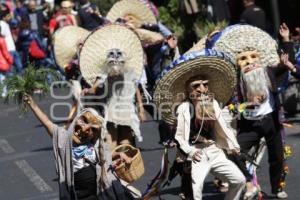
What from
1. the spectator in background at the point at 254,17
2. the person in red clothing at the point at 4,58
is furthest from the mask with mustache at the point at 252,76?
the person in red clothing at the point at 4,58

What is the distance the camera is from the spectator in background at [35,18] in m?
23.7

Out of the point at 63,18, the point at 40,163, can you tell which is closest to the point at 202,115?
the point at 40,163

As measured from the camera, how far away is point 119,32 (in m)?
14.5

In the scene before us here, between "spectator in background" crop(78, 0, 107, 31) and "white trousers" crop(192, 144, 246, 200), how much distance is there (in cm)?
779

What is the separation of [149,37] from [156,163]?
3415 mm

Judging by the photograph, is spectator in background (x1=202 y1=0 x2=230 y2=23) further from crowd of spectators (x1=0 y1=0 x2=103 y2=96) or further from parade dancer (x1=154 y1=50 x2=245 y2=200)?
parade dancer (x1=154 y1=50 x2=245 y2=200)

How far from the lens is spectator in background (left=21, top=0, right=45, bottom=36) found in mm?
23734

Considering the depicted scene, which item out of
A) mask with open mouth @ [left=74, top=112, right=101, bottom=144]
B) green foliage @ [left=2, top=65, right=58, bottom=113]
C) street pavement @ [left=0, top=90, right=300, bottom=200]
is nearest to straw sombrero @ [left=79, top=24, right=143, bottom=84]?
street pavement @ [left=0, top=90, right=300, bottom=200]

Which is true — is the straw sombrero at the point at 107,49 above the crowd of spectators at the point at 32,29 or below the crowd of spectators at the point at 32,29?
below

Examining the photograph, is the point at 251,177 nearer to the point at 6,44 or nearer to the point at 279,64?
the point at 279,64

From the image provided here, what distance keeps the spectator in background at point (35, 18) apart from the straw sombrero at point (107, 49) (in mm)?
9225

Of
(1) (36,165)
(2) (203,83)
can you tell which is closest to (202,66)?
Result: (2) (203,83)

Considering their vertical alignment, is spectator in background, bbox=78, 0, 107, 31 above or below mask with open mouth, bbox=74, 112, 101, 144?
above

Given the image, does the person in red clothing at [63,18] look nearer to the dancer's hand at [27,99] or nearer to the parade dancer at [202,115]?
the parade dancer at [202,115]
